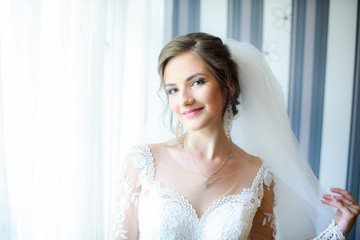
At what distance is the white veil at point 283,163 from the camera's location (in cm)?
136

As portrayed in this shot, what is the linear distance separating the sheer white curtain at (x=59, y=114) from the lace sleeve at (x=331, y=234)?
92cm

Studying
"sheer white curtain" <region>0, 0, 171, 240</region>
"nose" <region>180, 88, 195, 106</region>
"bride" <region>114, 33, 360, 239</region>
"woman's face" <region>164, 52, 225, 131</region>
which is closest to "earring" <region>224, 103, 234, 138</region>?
"bride" <region>114, 33, 360, 239</region>

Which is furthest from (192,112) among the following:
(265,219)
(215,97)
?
(265,219)

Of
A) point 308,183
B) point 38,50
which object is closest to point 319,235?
point 308,183

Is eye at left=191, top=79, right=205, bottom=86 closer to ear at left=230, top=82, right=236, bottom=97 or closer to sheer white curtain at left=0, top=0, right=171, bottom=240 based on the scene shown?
ear at left=230, top=82, right=236, bottom=97

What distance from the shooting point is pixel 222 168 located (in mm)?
1291

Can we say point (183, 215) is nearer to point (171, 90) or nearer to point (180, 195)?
point (180, 195)

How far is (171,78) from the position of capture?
118 cm

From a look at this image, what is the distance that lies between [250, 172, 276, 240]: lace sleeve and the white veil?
7cm

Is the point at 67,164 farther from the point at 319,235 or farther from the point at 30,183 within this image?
the point at 319,235

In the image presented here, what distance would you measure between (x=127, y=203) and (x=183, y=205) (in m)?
0.24

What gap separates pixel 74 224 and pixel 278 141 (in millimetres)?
965

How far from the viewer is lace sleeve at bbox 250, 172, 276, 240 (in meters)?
1.32

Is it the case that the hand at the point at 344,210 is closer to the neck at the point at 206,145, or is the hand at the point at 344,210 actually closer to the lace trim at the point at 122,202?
the neck at the point at 206,145
